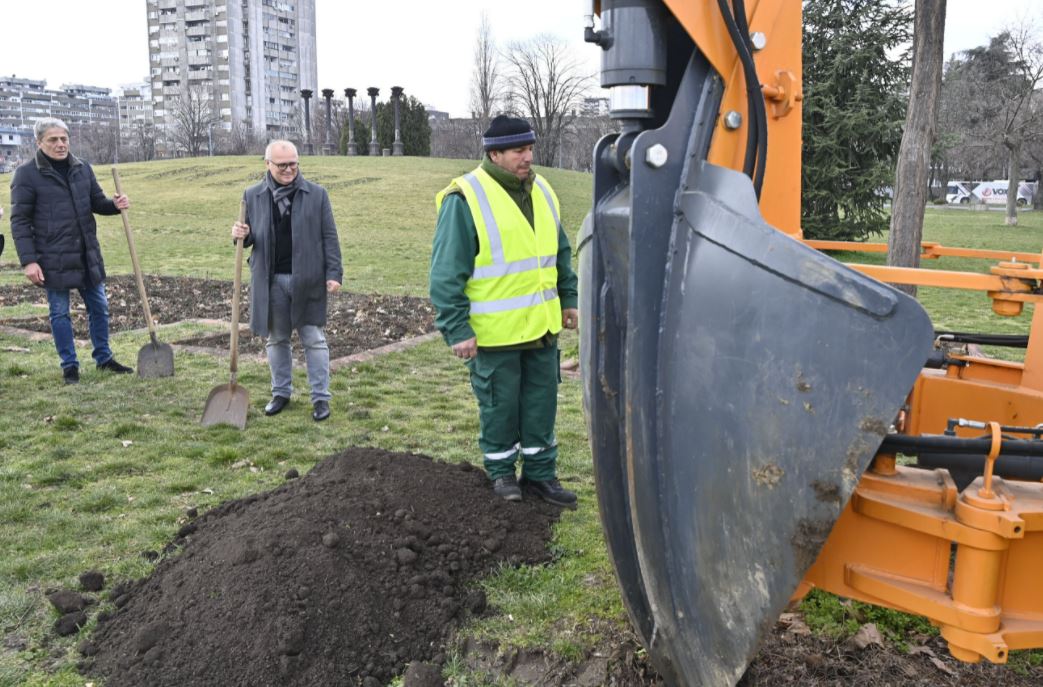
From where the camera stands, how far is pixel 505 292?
13.8 ft

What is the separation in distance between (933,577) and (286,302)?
5030mm

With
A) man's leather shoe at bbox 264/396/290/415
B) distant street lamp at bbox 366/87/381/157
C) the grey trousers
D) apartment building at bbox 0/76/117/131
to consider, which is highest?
apartment building at bbox 0/76/117/131

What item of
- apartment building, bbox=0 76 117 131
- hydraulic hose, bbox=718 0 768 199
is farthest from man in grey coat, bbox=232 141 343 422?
apartment building, bbox=0 76 117 131

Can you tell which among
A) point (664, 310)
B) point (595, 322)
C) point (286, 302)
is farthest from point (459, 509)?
point (286, 302)

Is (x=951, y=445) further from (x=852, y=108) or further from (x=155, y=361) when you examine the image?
(x=852, y=108)

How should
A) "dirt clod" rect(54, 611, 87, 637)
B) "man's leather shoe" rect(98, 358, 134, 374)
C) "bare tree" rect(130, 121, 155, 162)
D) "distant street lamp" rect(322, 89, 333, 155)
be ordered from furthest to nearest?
"bare tree" rect(130, 121, 155, 162)
"distant street lamp" rect(322, 89, 333, 155)
"man's leather shoe" rect(98, 358, 134, 374)
"dirt clod" rect(54, 611, 87, 637)

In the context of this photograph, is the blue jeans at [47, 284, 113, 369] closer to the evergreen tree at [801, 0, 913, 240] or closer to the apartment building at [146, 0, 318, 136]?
the evergreen tree at [801, 0, 913, 240]

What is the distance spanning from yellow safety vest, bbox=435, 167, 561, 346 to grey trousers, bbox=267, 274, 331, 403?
2.38 m

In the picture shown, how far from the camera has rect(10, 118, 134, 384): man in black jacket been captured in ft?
22.5

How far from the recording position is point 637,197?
194cm

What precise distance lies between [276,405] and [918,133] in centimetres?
563

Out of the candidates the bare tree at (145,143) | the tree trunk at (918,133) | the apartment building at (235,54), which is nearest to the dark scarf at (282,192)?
the tree trunk at (918,133)

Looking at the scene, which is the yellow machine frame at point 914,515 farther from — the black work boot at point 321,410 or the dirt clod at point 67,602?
the black work boot at point 321,410

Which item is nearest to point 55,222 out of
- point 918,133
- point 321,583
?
point 321,583
